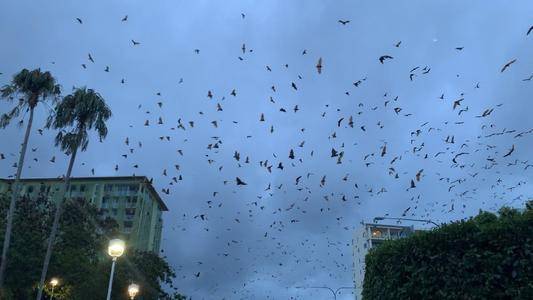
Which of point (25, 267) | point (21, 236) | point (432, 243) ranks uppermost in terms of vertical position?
point (21, 236)

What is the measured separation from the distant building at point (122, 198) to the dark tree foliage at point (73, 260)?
55.2 m

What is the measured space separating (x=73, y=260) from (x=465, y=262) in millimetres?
39595

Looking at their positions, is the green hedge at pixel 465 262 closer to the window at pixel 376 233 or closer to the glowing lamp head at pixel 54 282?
the glowing lamp head at pixel 54 282

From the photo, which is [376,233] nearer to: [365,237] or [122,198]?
[365,237]

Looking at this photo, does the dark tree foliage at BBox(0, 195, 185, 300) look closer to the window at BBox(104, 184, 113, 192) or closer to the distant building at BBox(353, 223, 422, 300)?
the window at BBox(104, 184, 113, 192)

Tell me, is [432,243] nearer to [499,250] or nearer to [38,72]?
[499,250]

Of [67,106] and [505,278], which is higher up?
[67,106]

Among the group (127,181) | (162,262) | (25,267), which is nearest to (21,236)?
(25,267)

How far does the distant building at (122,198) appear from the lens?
117875mm

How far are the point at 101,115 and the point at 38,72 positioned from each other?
4.92m

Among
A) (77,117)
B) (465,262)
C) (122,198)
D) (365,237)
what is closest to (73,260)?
(77,117)

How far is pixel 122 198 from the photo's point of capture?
12131 cm

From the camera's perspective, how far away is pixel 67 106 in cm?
3519

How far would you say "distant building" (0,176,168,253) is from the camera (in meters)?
118
